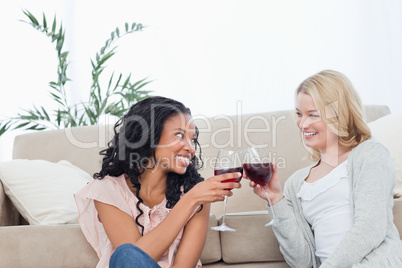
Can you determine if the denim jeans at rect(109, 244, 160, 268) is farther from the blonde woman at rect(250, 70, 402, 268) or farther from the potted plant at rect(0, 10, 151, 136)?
the potted plant at rect(0, 10, 151, 136)

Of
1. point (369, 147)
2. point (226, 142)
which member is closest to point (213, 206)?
point (226, 142)

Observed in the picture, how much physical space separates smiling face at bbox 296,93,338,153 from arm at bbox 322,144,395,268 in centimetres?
15

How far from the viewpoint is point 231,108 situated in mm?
3547

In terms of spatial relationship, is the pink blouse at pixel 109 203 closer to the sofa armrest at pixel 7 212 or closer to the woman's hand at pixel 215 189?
the woman's hand at pixel 215 189

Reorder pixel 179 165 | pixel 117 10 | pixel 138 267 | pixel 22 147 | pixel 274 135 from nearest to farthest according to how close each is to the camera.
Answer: pixel 138 267, pixel 179 165, pixel 274 135, pixel 22 147, pixel 117 10

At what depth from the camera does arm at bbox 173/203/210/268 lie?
1.54m

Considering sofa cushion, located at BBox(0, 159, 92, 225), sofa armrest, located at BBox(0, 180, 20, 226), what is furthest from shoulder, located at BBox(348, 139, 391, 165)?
sofa armrest, located at BBox(0, 180, 20, 226)

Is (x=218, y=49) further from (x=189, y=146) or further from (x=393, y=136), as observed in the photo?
(x=189, y=146)

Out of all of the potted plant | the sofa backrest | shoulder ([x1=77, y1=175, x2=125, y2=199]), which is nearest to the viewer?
shoulder ([x1=77, y1=175, x2=125, y2=199])

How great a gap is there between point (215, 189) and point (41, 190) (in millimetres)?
Result: 1015

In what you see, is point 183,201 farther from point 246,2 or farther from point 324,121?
point 246,2

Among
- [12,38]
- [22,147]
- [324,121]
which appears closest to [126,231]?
[324,121]

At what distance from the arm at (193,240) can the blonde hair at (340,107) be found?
21.2 inches

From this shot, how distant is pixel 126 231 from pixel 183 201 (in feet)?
0.74
